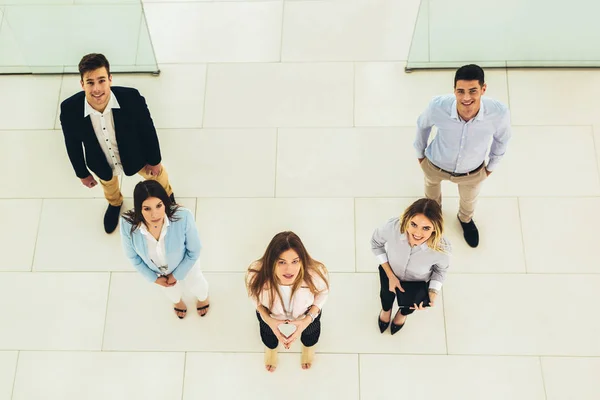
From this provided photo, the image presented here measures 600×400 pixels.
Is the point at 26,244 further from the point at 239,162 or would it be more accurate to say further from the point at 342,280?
the point at 342,280

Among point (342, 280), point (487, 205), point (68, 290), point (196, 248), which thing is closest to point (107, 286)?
point (68, 290)

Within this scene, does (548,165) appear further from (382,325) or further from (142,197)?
(142,197)

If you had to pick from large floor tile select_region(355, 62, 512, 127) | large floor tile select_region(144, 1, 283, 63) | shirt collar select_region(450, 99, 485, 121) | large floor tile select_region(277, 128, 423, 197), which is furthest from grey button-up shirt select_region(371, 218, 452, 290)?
large floor tile select_region(144, 1, 283, 63)

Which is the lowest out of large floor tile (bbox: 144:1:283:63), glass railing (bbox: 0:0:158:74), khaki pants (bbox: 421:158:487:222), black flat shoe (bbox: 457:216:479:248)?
black flat shoe (bbox: 457:216:479:248)

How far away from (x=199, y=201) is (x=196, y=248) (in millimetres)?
901

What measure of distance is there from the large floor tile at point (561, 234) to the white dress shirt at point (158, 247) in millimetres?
2082

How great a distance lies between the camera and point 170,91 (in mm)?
4051

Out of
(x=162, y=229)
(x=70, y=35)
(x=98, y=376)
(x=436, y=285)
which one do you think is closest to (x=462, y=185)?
(x=436, y=285)

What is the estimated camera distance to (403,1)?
428 cm

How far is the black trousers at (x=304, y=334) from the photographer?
297 centimetres

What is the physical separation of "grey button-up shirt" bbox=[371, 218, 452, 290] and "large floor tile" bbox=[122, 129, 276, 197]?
41.8 inches

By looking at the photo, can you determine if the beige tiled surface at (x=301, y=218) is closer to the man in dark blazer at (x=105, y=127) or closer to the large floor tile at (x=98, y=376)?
the large floor tile at (x=98, y=376)

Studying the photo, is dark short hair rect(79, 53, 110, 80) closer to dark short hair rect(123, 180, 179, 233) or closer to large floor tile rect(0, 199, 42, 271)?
dark short hair rect(123, 180, 179, 233)

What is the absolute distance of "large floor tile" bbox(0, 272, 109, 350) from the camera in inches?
134
